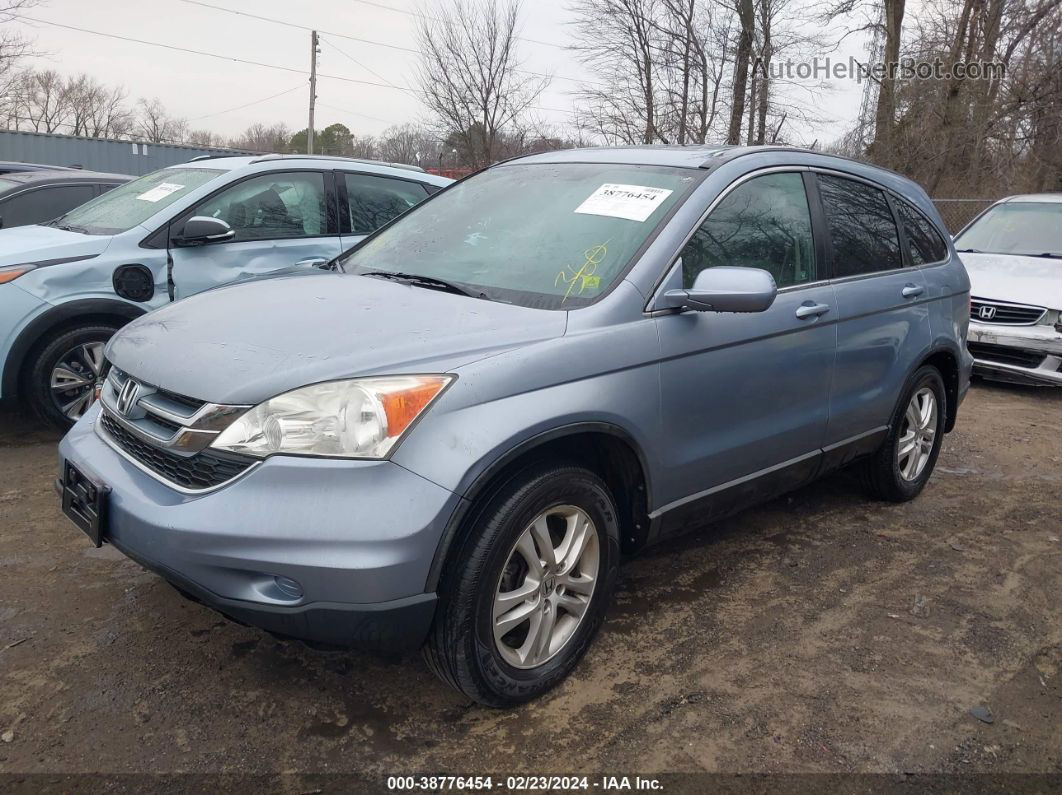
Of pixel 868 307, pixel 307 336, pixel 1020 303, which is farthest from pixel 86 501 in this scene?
pixel 1020 303

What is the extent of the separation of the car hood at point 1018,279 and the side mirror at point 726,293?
5.62 metres

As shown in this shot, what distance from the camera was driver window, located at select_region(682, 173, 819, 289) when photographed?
311 cm

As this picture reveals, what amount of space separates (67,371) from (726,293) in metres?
4.00

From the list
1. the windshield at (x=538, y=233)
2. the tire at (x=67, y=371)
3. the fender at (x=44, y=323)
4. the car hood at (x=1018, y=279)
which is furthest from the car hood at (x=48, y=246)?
the car hood at (x=1018, y=279)

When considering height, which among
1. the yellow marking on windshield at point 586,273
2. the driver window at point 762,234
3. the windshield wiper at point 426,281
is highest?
the driver window at point 762,234

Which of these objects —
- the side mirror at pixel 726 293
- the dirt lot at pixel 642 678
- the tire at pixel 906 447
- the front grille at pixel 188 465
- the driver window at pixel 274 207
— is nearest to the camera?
the front grille at pixel 188 465

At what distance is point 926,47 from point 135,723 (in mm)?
20126

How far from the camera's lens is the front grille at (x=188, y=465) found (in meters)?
2.29

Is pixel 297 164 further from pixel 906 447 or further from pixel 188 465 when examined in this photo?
pixel 906 447

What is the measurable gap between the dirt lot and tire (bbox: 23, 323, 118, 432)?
3.33ft

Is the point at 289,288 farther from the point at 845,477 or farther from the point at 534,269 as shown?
the point at 845,477

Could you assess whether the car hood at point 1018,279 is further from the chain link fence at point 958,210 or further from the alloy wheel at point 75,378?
the chain link fence at point 958,210

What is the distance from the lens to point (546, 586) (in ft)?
8.63

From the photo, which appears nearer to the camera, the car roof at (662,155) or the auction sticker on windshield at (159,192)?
the car roof at (662,155)
